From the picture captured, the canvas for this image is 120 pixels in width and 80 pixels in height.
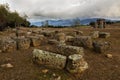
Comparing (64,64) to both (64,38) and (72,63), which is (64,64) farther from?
(64,38)

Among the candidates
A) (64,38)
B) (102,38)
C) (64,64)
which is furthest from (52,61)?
(102,38)

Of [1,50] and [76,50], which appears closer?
[76,50]

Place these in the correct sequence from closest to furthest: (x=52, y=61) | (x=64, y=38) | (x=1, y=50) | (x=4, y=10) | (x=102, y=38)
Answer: (x=52, y=61)
(x=1, y=50)
(x=64, y=38)
(x=102, y=38)
(x=4, y=10)

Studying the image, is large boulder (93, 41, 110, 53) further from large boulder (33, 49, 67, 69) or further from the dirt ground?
large boulder (33, 49, 67, 69)

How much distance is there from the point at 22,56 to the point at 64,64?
3715 mm

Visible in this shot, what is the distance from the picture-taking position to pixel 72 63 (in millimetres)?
Answer: 12688

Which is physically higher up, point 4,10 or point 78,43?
point 4,10

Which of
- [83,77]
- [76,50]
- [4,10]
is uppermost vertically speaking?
[4,10]

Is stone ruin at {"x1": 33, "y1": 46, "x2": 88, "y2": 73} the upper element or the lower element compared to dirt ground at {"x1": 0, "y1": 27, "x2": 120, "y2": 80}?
upper

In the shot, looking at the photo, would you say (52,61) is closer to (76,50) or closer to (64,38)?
(76,50)

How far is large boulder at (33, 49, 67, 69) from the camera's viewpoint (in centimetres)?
1306

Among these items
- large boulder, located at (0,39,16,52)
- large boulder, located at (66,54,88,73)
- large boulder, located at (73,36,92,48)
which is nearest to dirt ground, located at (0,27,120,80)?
large boulder, located at (66,54,88,73)

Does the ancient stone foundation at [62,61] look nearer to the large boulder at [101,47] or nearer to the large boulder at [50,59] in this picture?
the large boulder at [50,59]

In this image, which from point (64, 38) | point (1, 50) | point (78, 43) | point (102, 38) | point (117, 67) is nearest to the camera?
point (117, 67)
